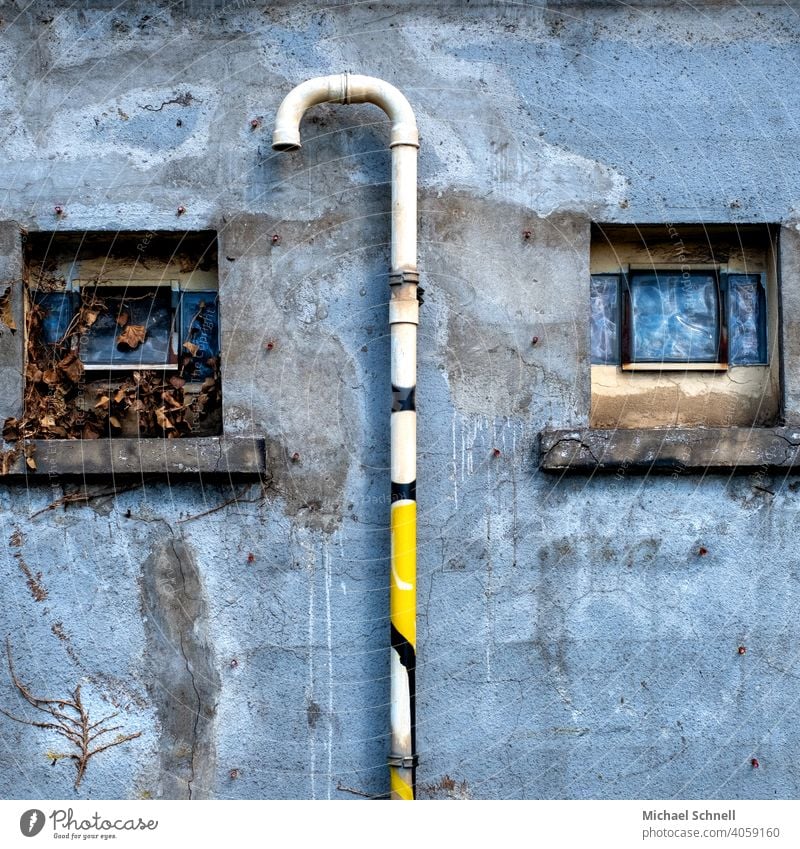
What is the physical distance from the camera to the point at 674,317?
570cm

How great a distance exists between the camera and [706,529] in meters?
5.40

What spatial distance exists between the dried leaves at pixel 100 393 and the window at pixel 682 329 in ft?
6.35

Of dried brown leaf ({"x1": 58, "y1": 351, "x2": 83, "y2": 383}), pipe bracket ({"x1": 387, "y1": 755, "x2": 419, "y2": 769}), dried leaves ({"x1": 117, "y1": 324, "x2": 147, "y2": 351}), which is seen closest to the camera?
pipe bracket ({"x1": 387, "y1": 755, "x2": 419, "y2": 769})

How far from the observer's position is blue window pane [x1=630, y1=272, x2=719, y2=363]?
567 centimetres

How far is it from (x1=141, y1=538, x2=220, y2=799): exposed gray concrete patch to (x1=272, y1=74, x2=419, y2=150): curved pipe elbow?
6.34 feet

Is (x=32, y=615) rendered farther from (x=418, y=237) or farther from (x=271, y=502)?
(x=418, y=237)

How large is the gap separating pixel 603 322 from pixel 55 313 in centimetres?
267

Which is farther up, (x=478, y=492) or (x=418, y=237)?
(x=418, y=237)

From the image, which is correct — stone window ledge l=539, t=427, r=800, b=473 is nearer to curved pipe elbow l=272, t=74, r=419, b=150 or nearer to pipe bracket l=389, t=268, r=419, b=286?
pipe bracket l=389, t=268, r=419, b=286

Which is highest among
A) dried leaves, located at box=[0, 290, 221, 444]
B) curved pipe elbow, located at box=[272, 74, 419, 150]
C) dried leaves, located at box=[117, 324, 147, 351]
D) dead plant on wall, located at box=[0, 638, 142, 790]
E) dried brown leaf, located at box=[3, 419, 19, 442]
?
curved pipe elbow, located at box=[272, 74, 419, 150]

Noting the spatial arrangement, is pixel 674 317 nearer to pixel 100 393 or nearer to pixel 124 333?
pixel 124 333

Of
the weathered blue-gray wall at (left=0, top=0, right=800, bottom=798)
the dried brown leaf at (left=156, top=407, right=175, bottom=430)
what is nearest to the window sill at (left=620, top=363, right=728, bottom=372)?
the weathered blue-gray wall at (left=0, top=0, right=800, bottom=798)
